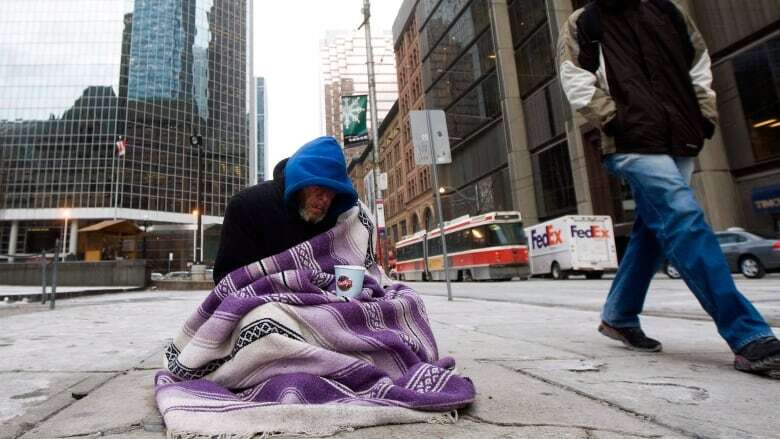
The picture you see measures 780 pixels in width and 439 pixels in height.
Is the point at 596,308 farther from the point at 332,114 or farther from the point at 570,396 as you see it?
the point at 332,114

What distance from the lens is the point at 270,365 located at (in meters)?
1.54

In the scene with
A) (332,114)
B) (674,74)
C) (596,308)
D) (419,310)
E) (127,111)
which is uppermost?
(332,114)

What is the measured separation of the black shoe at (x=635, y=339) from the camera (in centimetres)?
246

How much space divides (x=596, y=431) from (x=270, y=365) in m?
1.03

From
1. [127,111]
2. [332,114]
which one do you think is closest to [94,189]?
[127,111]

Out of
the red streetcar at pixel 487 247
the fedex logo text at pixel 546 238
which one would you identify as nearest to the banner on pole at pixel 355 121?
the red streetcar at pixel 487 247

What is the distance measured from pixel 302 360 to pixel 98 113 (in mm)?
66832

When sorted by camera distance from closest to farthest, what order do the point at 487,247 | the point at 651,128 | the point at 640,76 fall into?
the point at 651,128
the point at 640,76
the point at 487,247

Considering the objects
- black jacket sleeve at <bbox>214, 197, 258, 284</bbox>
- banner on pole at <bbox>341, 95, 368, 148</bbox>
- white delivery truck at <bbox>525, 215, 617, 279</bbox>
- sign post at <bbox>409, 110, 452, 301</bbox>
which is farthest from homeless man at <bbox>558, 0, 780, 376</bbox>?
white delivery truck at <bbox>525, 215, 617, 279</bbox>

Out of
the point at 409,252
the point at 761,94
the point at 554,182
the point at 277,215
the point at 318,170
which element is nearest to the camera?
the point at 318,170

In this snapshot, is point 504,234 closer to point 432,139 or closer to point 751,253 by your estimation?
point 751,253

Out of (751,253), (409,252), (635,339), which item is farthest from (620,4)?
(409,252)

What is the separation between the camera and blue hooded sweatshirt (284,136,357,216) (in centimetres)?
190

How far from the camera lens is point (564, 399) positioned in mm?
1500
